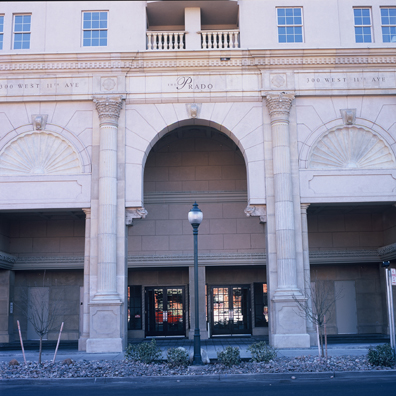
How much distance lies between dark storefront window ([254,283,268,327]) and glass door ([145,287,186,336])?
382cm

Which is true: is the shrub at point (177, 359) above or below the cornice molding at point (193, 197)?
below

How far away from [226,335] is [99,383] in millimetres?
13472

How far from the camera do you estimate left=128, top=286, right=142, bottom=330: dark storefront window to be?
26.4 m

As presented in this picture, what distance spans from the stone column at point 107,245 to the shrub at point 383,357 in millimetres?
9398

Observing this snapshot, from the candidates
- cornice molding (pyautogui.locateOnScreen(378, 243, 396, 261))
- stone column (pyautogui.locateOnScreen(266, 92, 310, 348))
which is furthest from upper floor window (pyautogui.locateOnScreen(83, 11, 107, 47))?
cornice molding (pyautogui.locateOnScreen(378, 243, 396, 261))

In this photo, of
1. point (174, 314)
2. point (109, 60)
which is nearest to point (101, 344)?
point (174, 314)

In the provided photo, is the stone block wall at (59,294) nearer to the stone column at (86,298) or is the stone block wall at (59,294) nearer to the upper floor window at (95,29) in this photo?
the stone column at (86,298)

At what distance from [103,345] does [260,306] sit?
982 cm

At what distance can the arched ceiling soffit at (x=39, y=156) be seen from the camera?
846 inches

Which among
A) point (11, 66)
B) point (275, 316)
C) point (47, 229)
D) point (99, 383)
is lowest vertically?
point (99, 383)

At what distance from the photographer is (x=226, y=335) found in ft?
86.3

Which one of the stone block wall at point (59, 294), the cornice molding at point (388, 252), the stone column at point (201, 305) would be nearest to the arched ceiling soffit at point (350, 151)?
the cornice molding at point (388, 252)

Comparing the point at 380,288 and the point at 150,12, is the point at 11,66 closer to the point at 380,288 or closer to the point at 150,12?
the point at 150,12

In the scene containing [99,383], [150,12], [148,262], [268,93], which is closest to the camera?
[99,383]
